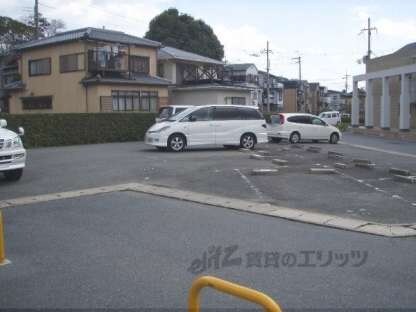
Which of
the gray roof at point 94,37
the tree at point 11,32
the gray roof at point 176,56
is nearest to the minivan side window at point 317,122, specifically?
the gray roof at point 94,37

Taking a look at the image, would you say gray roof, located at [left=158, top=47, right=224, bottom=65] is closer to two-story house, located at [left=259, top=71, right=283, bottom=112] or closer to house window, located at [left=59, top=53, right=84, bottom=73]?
house window, located at [left=59, top=53, right=84, bottom=73]

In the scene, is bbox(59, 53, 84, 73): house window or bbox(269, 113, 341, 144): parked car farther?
bbox(59, 53, 84, 73): house window

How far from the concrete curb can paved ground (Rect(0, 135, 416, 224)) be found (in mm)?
377

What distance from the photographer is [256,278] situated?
518cm

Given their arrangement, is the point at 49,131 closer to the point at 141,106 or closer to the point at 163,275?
the point at 141,106

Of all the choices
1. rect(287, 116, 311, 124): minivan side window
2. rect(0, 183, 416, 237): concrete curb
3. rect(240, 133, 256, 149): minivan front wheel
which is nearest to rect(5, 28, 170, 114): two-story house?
rect(287, 116, 311, 124): minivan side window

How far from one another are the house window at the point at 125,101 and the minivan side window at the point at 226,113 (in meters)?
13.0

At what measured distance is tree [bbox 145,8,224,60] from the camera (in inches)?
2112

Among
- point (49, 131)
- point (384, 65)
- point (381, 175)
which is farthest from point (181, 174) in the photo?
point (384, 65)

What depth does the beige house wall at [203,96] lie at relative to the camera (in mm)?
36812

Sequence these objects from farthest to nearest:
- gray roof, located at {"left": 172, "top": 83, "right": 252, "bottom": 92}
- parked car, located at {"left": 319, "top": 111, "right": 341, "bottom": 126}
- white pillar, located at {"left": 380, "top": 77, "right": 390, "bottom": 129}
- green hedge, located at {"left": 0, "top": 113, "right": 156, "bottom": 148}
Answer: parked car, located at {"left": 319, "top": 111, "right": 341, "bottom": 126}, gray roof, located at {"left": 172, "top": 83, "right": 252, "bottom": 92}, white pillar, located at {"left": 380, "top": 77, "right": 390, "bottom": 129}, green hedge, located at {"left": 0, "top": 113, "right": 156, "bottom": 148}

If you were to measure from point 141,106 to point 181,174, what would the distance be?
21.0 m

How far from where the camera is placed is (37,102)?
34.8 meters

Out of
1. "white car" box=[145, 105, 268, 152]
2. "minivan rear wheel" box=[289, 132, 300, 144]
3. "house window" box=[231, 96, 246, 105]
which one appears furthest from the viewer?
"house window" box=[231, 96, 246, 105]
